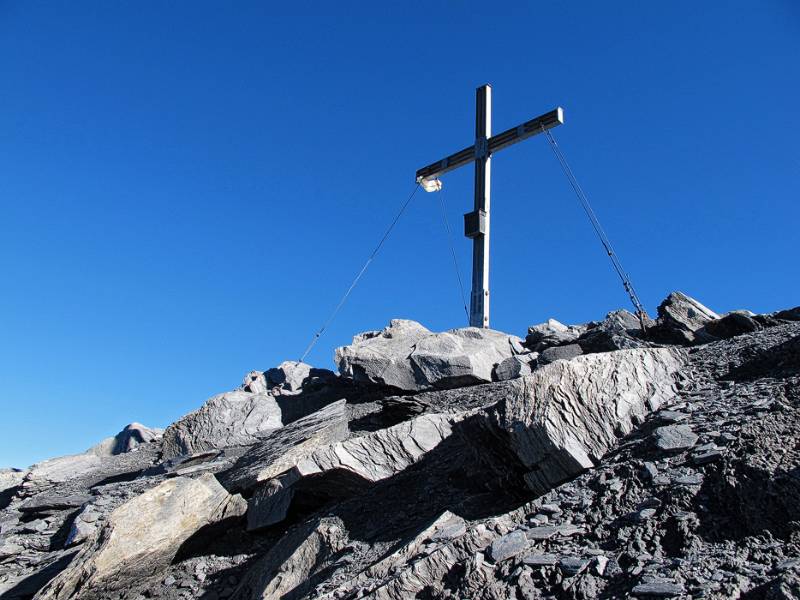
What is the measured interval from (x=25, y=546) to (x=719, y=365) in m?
11.7

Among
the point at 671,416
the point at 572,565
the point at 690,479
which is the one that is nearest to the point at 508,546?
the point at 572,565

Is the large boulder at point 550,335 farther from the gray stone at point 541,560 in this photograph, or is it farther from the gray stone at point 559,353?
the gray stone at point 541,560

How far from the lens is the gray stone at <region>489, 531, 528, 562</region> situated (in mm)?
5637

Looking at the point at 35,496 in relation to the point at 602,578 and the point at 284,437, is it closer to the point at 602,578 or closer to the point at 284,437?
the point at 284,437

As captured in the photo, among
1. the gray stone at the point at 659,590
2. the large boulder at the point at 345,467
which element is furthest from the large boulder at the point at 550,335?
the gray stone at the point at 659,590

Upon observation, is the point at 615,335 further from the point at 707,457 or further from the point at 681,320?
the point at 707,457

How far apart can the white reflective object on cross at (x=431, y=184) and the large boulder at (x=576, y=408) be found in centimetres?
1158

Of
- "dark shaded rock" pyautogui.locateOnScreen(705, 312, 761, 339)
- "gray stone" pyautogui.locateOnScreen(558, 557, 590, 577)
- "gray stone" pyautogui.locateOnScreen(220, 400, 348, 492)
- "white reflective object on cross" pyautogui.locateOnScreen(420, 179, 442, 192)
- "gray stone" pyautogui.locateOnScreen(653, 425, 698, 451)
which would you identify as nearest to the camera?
"gray stone" pyautogui.locateOnScreen(558, 557, 590, 577)

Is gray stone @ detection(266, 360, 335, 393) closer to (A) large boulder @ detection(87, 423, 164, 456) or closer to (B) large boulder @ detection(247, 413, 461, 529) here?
(A) large boulder @ detection(87, 423, 164, 456)

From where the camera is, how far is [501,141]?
57.4 ft

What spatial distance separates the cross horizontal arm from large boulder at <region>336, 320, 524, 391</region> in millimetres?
5951

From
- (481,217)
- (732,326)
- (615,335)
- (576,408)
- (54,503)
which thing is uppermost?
(481,217)

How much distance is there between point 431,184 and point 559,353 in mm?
8473

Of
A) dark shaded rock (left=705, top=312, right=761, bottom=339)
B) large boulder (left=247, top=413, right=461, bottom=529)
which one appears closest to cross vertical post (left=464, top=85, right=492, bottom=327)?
dark shaded rock (left=705, top=312, right=761, bottom=339)
